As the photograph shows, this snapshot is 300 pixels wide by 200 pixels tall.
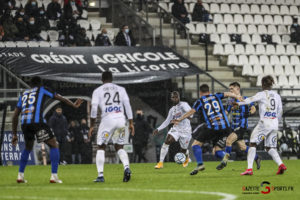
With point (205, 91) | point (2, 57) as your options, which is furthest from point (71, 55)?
point (205, 91)

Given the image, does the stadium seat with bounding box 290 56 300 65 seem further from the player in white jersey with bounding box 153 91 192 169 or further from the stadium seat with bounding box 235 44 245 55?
the player in white jersey with bounding box 153 91 192 169

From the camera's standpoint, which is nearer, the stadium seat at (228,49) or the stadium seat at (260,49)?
the stadium seat at (228,49)

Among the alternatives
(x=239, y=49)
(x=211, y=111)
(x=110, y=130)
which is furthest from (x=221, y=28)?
(x=110, y=130)

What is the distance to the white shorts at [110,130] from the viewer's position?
12539 millimetres

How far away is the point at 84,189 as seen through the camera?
428 inches

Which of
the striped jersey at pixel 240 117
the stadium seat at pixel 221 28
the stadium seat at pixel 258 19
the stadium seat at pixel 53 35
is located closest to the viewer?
the striped jersey at pixel 240 117

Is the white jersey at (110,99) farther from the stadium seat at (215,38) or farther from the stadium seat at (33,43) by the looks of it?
the stadium seat at (215,38)

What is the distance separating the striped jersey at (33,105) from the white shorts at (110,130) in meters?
1.02

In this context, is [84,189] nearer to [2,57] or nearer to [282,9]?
[2,57]

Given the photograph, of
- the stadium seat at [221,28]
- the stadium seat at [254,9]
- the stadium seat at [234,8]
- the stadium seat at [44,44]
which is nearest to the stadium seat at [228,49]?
the stadium seat at [221,28]

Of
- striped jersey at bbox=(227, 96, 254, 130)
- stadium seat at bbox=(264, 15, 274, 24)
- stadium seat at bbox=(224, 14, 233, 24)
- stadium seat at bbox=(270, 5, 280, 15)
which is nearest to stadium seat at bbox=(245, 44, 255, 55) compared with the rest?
stadium seat at bbox=(224, 14, 233, 24)

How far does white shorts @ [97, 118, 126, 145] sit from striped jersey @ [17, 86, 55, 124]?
102 cm

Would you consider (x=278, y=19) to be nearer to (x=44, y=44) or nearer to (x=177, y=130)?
(x=44, y=44)

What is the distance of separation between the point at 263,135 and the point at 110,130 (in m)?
3.45
